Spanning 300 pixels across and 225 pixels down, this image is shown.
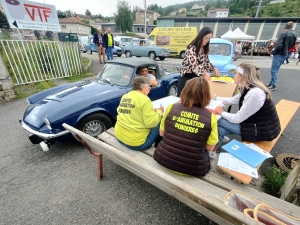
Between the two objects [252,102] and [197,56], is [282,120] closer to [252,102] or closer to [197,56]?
[252,102]

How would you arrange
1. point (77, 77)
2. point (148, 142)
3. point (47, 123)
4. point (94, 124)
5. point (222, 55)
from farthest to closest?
point (77, 77), point (222, 55), point (94, 124), point (47, 123), point (148, 142)

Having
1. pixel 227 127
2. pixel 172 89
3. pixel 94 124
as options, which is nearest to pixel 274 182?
pixel 227 127

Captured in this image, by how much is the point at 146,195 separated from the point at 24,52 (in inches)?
296

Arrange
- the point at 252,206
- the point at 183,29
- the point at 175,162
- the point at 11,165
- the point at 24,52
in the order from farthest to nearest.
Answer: the point at 183,29, the point at 24,52, the point at 11,165, the point at 175,162, the point at 252,206

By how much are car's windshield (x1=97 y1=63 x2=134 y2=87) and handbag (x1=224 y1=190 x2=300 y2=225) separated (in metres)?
2.88

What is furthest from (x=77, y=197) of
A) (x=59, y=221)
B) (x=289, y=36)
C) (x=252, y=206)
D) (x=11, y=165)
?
(x=289, y=36)

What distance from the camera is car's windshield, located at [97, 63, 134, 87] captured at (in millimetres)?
3631

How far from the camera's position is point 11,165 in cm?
272

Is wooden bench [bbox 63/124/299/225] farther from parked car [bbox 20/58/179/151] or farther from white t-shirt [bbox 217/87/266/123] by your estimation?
white t-shirt [bbox 217/87/266/123]

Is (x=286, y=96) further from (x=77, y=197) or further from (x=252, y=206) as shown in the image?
(x=77, y=197)

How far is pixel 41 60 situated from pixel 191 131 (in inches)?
317

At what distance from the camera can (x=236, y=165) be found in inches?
68.3

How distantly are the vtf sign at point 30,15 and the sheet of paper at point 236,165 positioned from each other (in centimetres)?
789

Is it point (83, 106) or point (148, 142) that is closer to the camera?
point (148, 142)
